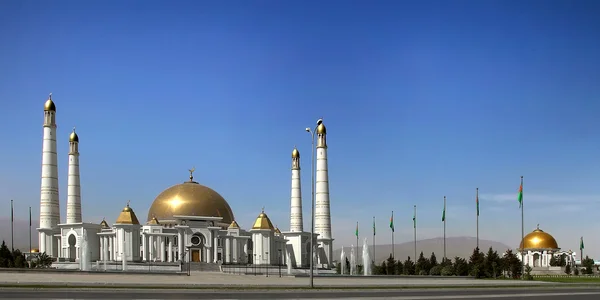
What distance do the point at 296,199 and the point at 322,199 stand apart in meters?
4.95

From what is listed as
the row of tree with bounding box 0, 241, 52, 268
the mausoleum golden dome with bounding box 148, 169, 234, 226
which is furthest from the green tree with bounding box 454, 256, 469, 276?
the row of tree with bounding box 0, 241, 52, 268

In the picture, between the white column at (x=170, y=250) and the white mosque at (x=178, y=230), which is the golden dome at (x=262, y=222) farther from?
the white column at (x=170, y=250)

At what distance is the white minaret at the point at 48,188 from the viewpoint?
87.6 metres

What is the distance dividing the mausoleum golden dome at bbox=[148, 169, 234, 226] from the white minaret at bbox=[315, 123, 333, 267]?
13649 millimetres

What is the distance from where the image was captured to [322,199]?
3666 inches

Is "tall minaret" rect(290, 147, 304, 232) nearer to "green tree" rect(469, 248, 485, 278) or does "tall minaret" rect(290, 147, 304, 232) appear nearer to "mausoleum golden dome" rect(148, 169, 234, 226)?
"mausoleum golden dome" rect(148, 169, 234, 226)

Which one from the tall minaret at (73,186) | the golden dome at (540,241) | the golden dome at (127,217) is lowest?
the golden dome at (540,241)

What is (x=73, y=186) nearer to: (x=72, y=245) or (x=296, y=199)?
(x=72, y=245)

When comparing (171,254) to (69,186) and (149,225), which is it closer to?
(149,225)

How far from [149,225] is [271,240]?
16.6m

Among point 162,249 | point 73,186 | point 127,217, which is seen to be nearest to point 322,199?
point 162,249

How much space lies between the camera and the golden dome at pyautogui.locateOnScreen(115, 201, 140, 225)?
3302 inches

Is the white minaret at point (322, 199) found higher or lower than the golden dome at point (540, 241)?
higher

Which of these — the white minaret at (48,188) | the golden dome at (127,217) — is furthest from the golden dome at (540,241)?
the white minaret at (48,188)
